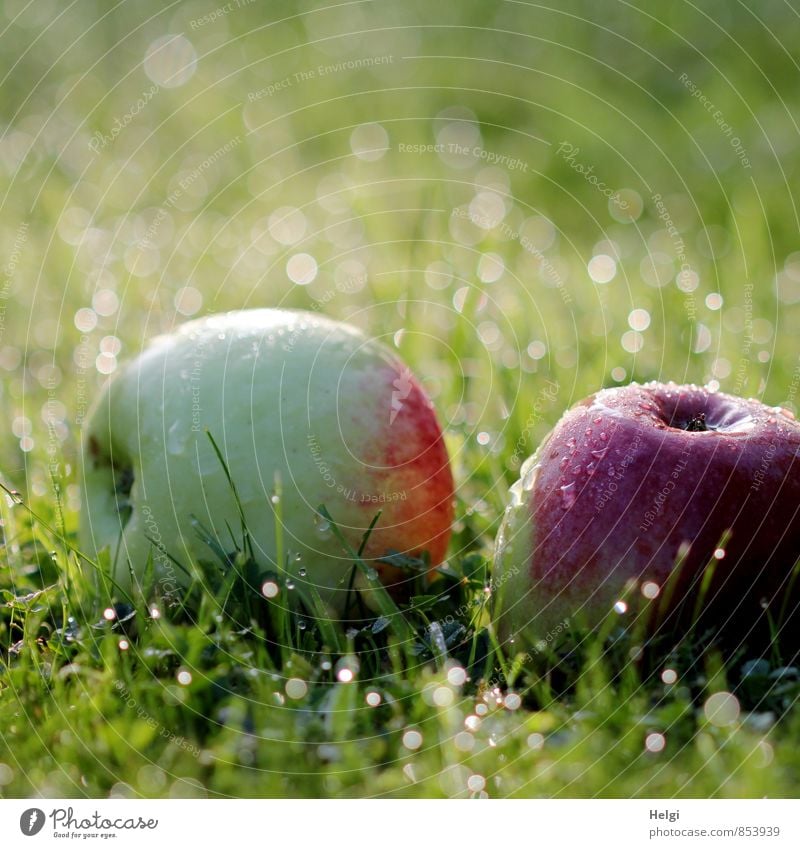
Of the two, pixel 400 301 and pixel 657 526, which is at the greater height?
pixel 400 301

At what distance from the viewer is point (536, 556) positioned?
1.74 metres

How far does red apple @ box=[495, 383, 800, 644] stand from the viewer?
1.66 metres

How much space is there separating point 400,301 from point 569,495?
4.99 ft

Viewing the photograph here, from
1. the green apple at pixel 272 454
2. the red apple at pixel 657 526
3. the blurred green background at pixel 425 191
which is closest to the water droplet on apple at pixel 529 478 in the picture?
the red apple at pixel 657 526

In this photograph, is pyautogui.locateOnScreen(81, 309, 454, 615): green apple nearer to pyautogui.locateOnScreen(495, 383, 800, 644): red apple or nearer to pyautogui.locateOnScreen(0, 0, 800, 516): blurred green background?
pyautogui.locateOnScreen(495, 383, 800, 644): red apple

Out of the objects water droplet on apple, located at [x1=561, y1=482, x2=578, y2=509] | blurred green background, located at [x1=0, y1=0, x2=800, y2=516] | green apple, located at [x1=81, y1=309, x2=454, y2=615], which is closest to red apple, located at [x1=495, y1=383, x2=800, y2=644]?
water droplet on apple, located at [x1=561, y1=482, x2=578, y2=509]

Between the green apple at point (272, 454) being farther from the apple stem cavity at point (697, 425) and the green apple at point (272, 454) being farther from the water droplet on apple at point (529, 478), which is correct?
the apple stem cavity at point (697, 425)

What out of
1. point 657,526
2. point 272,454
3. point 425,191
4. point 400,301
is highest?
point 425,191

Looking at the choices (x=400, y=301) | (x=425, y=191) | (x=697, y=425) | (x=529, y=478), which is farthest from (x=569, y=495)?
(x=425, y=191)

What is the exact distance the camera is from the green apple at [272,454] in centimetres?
186

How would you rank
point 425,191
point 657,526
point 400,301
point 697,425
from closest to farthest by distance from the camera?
point 657,526, point 697,425, point 400,301, point 425,191

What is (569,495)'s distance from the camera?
1719 millimetres

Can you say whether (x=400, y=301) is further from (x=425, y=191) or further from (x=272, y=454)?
(x=272, y=454)

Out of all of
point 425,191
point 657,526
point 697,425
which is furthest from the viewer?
point 425,191
